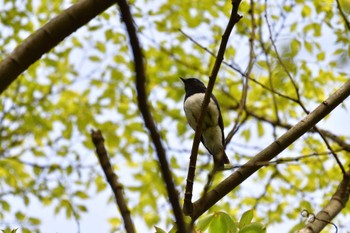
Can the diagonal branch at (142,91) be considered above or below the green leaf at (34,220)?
below

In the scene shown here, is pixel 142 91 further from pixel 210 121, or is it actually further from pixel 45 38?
pixel 210 121

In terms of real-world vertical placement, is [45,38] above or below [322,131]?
below

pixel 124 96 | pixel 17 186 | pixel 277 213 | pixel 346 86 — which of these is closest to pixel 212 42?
pixel 124 96

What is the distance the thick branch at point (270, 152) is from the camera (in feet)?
6.87

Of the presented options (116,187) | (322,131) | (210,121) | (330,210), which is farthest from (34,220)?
(116,187)

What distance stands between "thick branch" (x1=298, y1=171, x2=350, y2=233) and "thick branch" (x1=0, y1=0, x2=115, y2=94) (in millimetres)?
1491

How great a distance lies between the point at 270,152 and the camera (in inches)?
86.2

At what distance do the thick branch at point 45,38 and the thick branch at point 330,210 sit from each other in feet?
4.89

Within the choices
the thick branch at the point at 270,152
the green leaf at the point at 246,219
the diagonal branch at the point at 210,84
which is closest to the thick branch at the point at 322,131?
the thick branch at the point at 270,152

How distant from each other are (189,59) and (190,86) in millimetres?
2547

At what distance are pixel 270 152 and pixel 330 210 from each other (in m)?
0.90

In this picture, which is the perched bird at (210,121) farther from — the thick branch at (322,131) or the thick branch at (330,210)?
the thick branch at (330,210)

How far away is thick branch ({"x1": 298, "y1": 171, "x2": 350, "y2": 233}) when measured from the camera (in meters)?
2.53

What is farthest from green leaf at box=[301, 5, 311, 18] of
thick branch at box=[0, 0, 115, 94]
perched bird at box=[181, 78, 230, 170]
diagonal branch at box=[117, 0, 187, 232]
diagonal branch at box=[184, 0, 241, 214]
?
diagonal branch at box=[117, 0, 187, 232]
